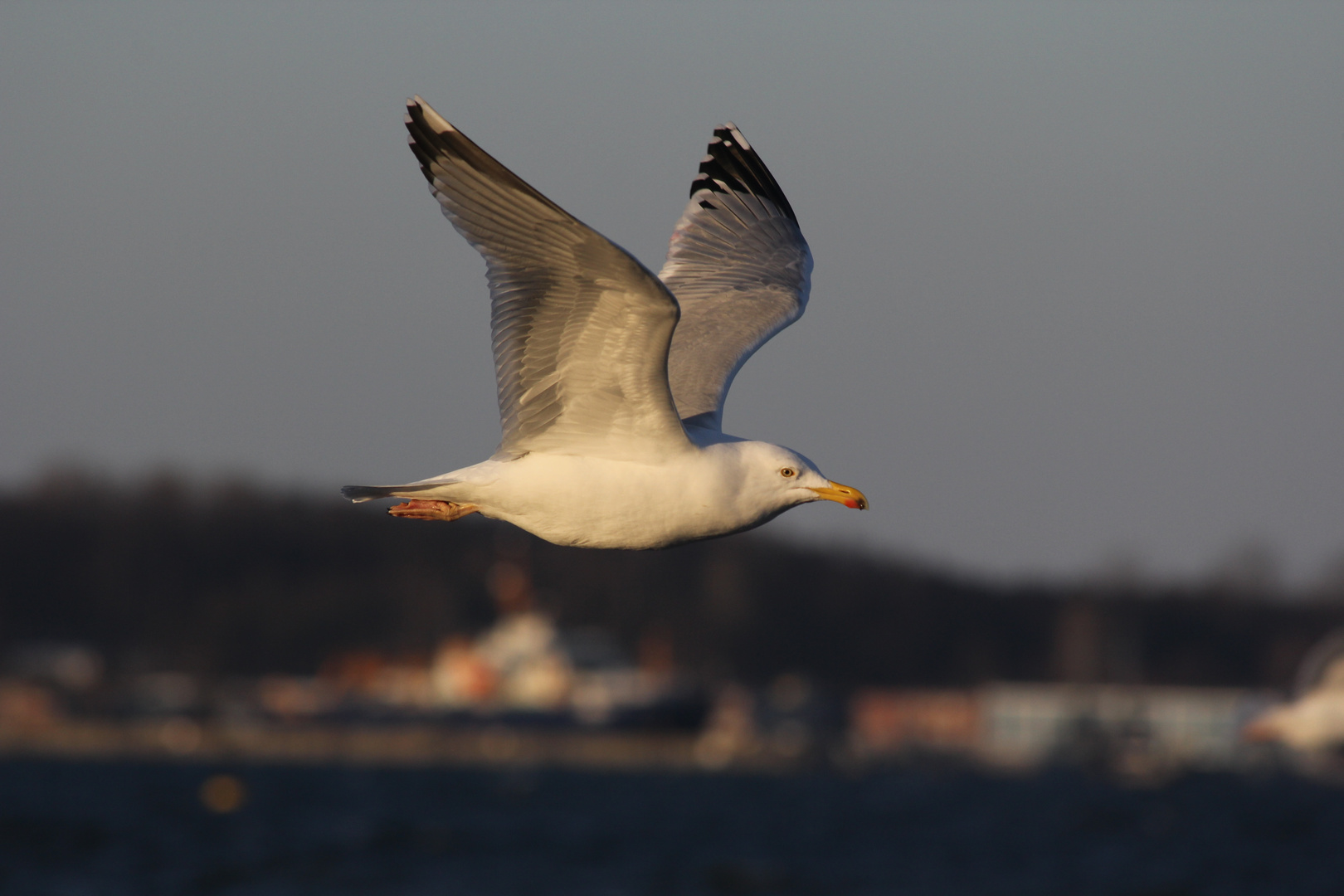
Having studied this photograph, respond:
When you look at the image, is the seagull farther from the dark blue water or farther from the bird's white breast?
the dark blue water

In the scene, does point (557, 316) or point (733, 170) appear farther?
point (733, 170)

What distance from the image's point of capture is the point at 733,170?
1071 cm

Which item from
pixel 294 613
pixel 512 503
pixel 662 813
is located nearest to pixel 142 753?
pixel 294 613

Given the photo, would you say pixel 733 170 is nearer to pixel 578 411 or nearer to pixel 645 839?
pixel 578 411

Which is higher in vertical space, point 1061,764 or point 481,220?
point 481,220

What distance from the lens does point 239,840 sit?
43469 mm

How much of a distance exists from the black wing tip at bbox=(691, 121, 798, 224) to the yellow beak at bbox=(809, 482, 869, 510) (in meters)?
3.17

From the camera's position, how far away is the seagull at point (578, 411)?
7117 millimetres

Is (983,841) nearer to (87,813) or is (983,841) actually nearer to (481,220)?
(87,813)

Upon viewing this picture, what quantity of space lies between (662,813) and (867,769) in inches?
1334

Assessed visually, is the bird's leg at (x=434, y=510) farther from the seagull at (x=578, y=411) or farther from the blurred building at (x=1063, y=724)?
the blurred building at (x=1063, y=724)

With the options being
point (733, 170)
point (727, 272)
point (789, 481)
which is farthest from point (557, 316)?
point (733, 170)

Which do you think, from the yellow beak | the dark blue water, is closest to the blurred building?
the dark blue water

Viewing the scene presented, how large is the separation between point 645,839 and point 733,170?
126 ft
